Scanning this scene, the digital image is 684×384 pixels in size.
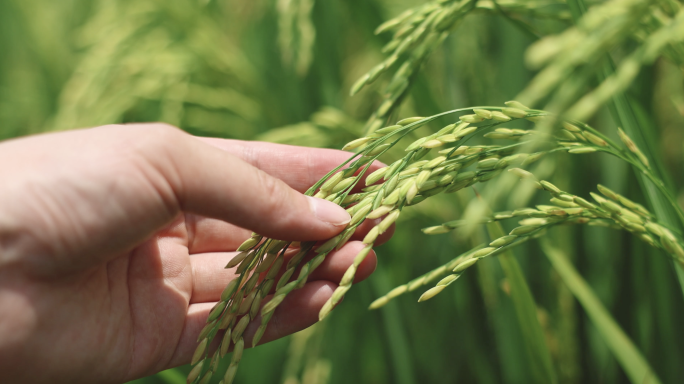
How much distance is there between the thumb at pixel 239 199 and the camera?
0.84m

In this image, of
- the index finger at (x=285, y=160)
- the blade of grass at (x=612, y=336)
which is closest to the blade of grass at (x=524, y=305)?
the blade of grass at (x=612, y=336)

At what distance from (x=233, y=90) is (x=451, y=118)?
1133 mm

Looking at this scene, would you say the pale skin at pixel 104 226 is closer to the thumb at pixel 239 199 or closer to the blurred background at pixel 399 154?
the thumb at pixel 239 199

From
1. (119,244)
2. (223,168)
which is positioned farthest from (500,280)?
(119,244)

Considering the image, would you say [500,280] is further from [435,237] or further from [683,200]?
[683,200]

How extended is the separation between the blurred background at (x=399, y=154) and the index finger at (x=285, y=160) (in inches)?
3.9

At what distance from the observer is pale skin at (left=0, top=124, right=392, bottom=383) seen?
81 cm

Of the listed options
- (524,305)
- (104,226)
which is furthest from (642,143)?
(104,226)

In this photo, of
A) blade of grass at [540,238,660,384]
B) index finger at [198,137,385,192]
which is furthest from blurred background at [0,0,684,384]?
blade of grass at [540,238,660,384]

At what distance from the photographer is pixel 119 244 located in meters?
0.88

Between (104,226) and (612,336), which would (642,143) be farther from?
(104,226)

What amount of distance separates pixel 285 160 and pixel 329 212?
47 centimetres

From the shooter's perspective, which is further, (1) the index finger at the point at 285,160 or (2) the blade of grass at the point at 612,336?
(1) the index finger at the point at 285,160

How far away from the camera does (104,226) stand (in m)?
0.84
